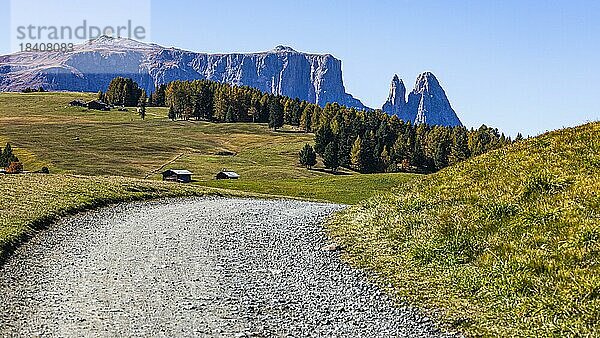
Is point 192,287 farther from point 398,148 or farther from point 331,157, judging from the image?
point 398,148

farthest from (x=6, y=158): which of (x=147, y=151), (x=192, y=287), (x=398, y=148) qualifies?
(x=192, y=287)

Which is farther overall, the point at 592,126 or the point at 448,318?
the point at 592,126

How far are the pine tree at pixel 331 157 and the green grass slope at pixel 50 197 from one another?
116 metres

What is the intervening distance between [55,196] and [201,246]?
13.6m

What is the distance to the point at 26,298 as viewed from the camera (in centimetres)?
1520

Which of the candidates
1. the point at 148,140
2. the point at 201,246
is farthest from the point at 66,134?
the point at 201,246

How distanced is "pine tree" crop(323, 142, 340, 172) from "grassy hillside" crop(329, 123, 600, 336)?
13712 cm

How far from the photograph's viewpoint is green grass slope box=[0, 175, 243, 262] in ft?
76.7

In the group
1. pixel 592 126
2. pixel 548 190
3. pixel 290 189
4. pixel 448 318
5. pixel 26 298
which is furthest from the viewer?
pixel 290 189

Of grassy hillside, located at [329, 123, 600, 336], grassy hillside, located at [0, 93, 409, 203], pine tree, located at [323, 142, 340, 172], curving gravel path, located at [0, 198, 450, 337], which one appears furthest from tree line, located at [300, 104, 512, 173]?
curving gravel path, located at [0, 198, 450, 337]

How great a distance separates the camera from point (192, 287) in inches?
651

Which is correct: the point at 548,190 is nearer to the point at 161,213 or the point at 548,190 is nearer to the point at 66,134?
the point at 161,213

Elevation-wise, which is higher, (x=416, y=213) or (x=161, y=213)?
(x=416, y=213)

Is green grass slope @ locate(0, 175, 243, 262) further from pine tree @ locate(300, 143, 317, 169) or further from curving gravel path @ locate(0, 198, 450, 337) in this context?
pine tree @ locate(300, 143, 317, 169)
